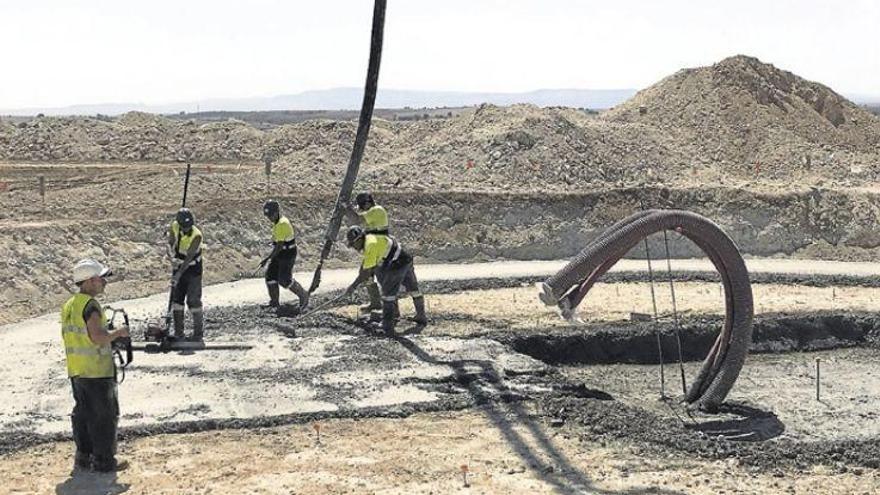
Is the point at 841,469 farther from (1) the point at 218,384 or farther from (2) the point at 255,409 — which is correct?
(1) the point at 218,384

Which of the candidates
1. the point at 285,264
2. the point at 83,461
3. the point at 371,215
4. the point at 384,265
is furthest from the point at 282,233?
the point at 83,461

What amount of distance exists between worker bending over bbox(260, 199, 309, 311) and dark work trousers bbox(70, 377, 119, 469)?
7.22 m

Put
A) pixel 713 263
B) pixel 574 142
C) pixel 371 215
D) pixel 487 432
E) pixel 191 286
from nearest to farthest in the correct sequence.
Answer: pixel 487 432, pixel 713 263, pixel 191 286, pixel 371 215, pixel 574 142

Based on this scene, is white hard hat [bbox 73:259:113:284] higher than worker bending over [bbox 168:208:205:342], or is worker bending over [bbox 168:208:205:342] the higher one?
white hard hat [bbox 73:259:113:284]

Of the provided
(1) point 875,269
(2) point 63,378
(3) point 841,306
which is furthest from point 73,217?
(1) point 875,269

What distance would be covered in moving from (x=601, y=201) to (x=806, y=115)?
16.2 meters

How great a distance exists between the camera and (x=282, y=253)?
58.0 ft

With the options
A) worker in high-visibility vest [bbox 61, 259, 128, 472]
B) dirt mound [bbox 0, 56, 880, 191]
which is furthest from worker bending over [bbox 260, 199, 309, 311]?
dirt mound [bbox 0, 56, 880, 191]

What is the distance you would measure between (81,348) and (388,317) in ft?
22.4

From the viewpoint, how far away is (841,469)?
10914 millimetres

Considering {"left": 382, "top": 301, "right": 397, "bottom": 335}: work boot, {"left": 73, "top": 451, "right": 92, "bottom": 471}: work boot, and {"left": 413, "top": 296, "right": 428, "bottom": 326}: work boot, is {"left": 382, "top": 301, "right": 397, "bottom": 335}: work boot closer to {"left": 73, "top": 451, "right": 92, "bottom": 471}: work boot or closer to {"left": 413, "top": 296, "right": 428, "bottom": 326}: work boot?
{"left": 413, "top": 296, "right": 428, "bottom": 326}: work boot

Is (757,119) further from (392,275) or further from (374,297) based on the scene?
(392,275)

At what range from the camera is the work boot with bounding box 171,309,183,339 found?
15.7m

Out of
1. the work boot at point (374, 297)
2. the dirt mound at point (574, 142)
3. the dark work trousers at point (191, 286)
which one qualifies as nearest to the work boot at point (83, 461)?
the dark work trousers at point (191, 286)
